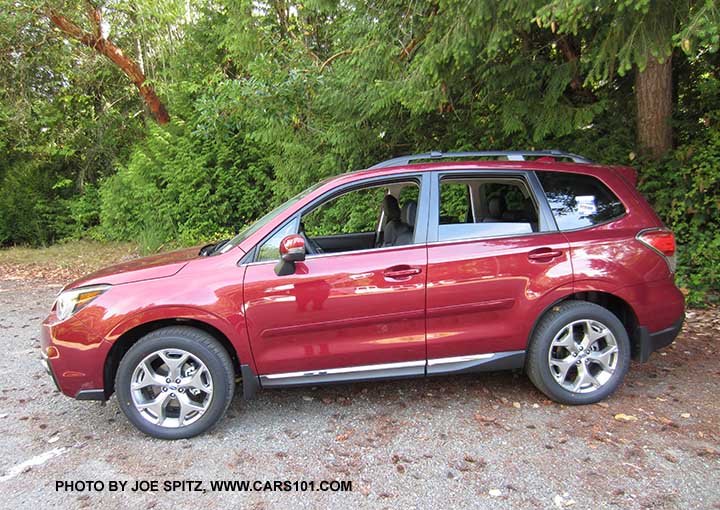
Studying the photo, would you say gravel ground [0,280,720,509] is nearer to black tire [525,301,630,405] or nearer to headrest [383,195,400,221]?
black tire [525,301,630,405]

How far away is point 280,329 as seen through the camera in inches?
130

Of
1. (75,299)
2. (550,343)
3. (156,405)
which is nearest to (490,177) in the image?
(550,343)

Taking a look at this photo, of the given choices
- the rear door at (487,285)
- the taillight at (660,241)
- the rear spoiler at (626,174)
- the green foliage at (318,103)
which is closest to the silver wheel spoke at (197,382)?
the rear door at (487,285)

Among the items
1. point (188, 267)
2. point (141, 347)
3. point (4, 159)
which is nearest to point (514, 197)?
point (188, 267)

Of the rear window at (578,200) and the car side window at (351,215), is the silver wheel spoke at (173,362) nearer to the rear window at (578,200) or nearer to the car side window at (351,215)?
the rear window at (578,200)

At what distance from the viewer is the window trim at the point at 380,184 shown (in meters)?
3.40

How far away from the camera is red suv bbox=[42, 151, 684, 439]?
10.7 feet

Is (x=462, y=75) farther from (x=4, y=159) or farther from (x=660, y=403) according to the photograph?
(x=4, y=159)

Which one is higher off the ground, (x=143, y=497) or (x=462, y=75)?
(x=462, y=75)

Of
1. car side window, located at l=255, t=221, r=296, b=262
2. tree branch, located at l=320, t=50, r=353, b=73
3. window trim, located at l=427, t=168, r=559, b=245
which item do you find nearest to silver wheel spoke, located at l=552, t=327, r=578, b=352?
window trim, located at l=427, t=168, r=559, b=245

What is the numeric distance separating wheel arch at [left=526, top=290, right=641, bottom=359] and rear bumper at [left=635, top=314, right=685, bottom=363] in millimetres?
22

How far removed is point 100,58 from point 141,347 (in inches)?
559

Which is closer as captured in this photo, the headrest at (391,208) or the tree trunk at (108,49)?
the headrest at (391,208)

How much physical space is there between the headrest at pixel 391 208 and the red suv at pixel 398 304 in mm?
627
